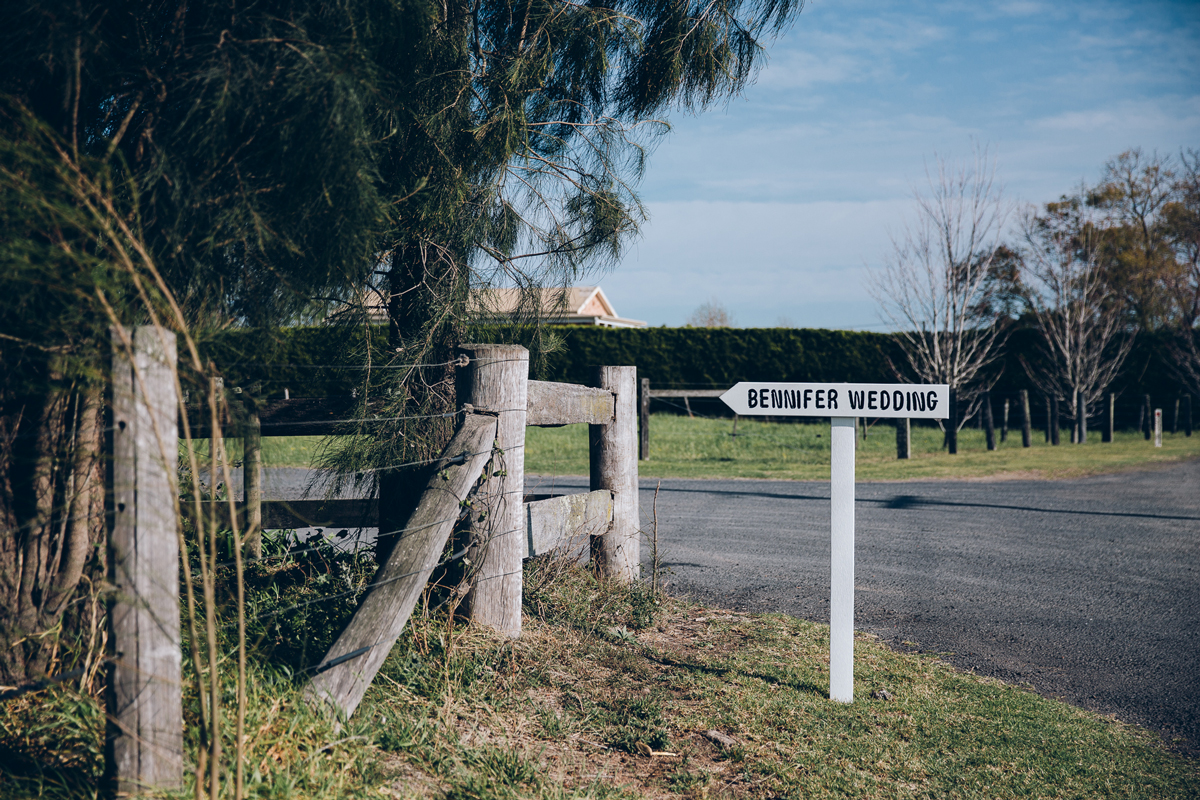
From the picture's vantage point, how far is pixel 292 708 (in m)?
2.46

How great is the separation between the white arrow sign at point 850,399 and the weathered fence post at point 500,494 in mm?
1008

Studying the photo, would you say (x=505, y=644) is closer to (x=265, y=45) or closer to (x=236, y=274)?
(x=236, y=274)

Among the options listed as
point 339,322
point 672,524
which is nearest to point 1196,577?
point 672,524

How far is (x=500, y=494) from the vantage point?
3516 mm

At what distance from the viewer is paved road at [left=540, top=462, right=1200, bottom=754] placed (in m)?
4.32

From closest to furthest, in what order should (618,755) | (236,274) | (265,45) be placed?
(265,45), (236,274), (618,755)

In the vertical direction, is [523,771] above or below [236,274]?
below

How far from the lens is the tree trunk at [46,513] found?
2.51 metres

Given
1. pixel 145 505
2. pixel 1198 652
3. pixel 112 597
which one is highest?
pixel 145 505

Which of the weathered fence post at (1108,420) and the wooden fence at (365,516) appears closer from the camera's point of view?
the wooden fence at (365,516)

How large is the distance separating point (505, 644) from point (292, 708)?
45.4 inches

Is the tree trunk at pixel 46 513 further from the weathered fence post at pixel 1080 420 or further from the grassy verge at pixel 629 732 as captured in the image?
the weathered fence post at pixel 1080 420

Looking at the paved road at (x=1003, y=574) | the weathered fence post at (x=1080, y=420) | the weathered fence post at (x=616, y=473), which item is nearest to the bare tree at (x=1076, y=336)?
the weathered fence post at (x=1080, y=420)

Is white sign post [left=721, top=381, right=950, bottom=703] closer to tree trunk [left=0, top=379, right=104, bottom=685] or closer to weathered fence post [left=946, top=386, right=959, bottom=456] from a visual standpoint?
tree trunk [left=0, top=379, right=104, bottom=685]
